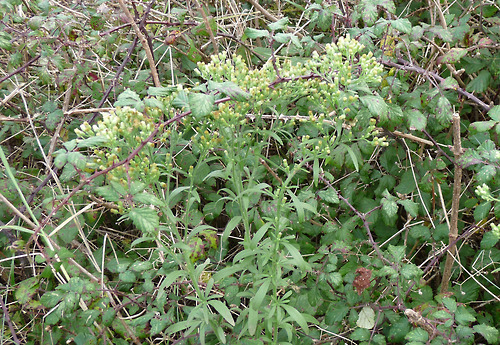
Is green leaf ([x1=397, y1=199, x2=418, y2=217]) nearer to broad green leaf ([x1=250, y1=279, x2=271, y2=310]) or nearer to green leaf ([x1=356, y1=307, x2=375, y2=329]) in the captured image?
green leaf ([x1=356, y1=307, x2=375, y2=329])

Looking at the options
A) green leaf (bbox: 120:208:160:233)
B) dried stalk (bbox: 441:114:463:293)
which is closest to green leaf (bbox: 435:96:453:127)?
dried stalk (bbox: 441:114:463:293)

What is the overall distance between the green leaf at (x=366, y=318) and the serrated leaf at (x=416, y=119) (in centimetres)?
79

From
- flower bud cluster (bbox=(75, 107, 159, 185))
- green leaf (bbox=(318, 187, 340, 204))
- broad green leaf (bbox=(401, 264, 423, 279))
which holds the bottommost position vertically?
broad green leaf (bbox=(401, 264, 423, 279))

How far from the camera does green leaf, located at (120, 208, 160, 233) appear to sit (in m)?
1.26

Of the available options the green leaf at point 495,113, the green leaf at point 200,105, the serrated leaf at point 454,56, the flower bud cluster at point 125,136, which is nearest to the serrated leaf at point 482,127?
the green leaf at point 495,113

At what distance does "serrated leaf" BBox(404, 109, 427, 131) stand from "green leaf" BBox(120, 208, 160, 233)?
1207 mm

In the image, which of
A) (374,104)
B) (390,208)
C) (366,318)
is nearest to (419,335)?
(366,318)

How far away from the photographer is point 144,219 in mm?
1280

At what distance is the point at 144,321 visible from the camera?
6.17 ft

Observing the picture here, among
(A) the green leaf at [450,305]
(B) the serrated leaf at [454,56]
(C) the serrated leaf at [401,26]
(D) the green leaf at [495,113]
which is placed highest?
(C) the serrated leaf at [401,26]

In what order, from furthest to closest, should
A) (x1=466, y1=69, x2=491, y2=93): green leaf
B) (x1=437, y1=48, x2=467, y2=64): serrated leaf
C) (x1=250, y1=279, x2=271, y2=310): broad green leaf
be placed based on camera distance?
1. (x1=466, y1=69, x2=491, y2=93): green leaf
2. (x1=437, y1=48, x2=467, y2=64): serrated leaf
3. (x1=250, y1=279, x2=271, y2=310): broad green leaf

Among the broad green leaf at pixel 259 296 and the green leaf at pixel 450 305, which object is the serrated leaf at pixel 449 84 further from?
the broad green leaf at pixel 259 296

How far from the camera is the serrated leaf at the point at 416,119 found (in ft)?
6.42

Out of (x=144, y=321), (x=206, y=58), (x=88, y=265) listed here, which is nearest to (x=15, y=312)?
(x=88, y=265)
